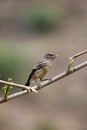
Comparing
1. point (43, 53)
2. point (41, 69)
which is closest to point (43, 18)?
point (43, 53)

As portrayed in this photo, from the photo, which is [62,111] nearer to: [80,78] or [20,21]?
[80,78]

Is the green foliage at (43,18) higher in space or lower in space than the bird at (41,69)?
lower

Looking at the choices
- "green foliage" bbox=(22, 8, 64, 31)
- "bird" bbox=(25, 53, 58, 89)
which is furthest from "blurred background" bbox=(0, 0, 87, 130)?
"bird" bbox=(25, 53, 58, 89)

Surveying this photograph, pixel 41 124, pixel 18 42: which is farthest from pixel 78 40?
pixel 41 124

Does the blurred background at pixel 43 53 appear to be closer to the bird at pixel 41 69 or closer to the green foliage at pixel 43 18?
the green foliage at pixel 43 18

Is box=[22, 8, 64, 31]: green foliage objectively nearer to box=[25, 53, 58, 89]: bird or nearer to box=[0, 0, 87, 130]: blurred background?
box=[0, 0, 87, 130]: blurred background

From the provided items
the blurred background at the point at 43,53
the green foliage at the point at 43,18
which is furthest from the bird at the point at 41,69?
the green foliage at the point at 43,18

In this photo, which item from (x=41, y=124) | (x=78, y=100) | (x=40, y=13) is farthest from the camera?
(x=40, y=13)

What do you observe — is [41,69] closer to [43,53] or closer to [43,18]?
[43,53]
